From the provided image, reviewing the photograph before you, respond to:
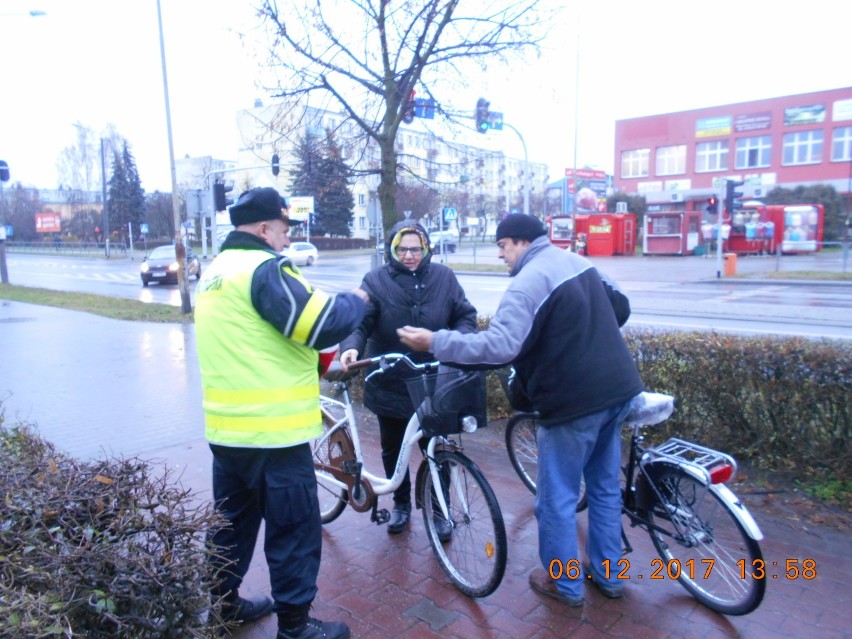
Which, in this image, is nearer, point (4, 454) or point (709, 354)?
point (4, 454)

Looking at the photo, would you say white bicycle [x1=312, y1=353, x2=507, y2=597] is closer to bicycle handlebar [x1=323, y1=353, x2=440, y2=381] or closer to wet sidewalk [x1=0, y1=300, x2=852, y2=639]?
bicycle handlebar [x1=323, y1=353, x2=440, y2=381]

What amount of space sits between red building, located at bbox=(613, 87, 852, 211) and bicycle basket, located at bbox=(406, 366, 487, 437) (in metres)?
44.7

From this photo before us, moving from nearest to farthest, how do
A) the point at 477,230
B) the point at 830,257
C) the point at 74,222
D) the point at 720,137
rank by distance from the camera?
1. the point at 830,257
2. the point at 720,137
3. the point at 74,222
4. the point at 477,230

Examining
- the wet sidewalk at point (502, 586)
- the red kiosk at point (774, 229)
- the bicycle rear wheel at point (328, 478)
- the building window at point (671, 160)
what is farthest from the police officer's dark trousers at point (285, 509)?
the building window at point (671, 160)

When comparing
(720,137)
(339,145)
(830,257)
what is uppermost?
(720,137)

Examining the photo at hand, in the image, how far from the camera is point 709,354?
485 cm

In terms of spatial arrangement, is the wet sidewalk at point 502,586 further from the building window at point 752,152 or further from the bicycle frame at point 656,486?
the building window at point 752,152

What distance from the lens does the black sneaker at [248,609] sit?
3211mm

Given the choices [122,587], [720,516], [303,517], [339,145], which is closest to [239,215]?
[303,517]

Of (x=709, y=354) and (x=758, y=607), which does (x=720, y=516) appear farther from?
(x=709, y=354)

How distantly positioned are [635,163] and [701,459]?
5787cm

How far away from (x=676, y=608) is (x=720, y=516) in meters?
0.51

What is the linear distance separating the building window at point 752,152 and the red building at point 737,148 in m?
0.07

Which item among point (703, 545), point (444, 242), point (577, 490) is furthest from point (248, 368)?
point (444, 242)
